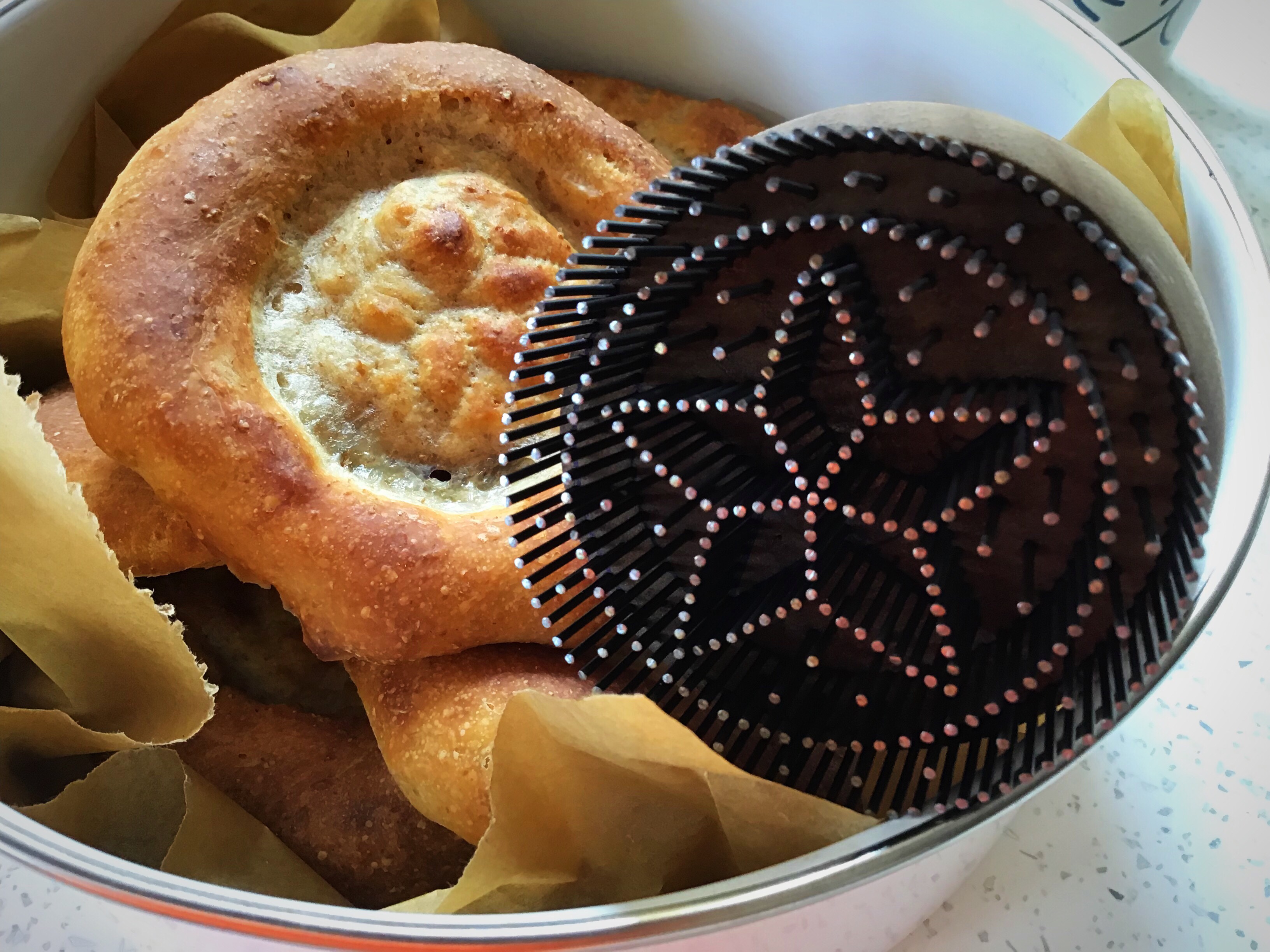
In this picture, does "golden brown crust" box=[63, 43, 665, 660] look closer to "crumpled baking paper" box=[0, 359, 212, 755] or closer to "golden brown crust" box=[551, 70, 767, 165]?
"crumpled baking paper" box=[0, 359, 212, 755]

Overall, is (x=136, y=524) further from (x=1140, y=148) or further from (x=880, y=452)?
(x=1140, y=148)

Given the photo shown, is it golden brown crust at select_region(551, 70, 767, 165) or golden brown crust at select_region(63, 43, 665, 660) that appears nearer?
golden brown crust at select_region(63, 43, 665, 660)

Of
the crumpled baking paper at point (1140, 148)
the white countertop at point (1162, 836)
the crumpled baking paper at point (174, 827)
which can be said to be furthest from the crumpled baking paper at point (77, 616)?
the crumpled baking paper at point (1140, 148)

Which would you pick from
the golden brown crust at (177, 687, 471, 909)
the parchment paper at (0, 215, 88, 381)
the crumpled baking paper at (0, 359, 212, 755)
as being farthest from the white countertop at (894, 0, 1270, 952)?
the parchment paper at (0, 215, 88, 381)

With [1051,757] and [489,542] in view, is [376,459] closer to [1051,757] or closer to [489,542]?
[489,542]

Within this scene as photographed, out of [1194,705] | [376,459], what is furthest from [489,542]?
[1194,705]

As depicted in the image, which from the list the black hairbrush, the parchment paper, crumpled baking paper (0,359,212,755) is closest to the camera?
the black hairbrush
